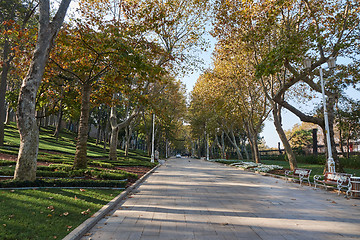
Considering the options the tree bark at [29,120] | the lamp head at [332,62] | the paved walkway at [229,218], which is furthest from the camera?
the lamp head at [332,62]

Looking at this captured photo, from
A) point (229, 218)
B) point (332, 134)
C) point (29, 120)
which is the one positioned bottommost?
point (229, 218)

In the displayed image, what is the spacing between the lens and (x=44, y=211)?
5270 mm

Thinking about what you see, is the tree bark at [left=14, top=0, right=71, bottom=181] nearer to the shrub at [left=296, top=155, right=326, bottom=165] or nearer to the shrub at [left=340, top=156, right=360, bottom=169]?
the shrub at [left=340, top=156, right=360, bottom=169]

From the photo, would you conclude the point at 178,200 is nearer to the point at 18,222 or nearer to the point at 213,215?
the point at 213,215

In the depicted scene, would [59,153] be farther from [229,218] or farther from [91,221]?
[229,218]

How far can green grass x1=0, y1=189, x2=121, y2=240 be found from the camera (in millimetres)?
4148

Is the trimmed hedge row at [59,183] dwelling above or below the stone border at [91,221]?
above

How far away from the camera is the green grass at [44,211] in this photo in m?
4.15

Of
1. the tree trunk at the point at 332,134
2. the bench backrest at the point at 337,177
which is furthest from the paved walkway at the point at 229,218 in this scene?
the tree trunk at the point at 332,134

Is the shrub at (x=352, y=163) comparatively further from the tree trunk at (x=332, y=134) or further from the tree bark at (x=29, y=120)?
the tree bark at (x=29, y=120)

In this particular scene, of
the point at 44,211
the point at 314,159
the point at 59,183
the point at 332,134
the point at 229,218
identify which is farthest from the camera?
the point at 314,159

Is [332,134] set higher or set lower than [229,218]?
higher

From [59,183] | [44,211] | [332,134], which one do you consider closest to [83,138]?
[59,183]

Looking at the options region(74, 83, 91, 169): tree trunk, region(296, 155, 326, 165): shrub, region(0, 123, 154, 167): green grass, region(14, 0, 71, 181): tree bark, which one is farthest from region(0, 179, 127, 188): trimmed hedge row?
region(296, 155, 326, 165): shrub
